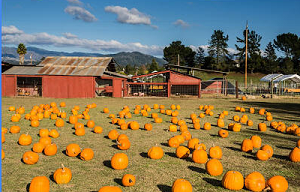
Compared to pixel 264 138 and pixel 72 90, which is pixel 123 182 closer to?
pixel 264 138

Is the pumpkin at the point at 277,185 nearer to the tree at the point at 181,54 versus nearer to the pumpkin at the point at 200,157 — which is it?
the pumpkin at the point at 200,157

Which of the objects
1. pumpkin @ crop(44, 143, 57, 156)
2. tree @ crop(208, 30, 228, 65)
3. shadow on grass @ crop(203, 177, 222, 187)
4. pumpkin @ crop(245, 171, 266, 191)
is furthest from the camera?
tree @ crop(208, 30, 228, 65)

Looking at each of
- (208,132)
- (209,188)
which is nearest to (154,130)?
(208,132)

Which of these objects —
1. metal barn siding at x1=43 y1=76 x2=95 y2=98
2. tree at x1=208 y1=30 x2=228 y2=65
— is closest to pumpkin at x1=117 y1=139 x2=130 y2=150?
metal barn siding at x1=43 y1=76 x2=95 y2=98

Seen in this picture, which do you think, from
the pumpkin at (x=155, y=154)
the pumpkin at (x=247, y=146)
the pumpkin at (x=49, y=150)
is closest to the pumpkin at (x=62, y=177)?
the pumpkin at (x=49, y=150)

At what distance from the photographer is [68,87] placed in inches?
1206

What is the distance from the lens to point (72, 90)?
30.6 meters

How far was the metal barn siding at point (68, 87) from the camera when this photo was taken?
30.3 metres

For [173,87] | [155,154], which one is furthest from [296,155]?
[173,87]

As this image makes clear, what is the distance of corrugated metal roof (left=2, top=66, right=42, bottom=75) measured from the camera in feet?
102

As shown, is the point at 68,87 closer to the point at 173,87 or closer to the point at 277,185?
the point at 173,87

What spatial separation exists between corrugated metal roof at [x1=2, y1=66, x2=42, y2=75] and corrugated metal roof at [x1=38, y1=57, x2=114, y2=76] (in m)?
0.76

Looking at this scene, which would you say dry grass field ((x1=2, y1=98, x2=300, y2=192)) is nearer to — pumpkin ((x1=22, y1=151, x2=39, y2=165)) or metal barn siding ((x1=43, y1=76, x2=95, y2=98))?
pumpkin ((x1=22, y1=151, x2=39, y2=165))

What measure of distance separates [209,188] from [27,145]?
18.1 ft
